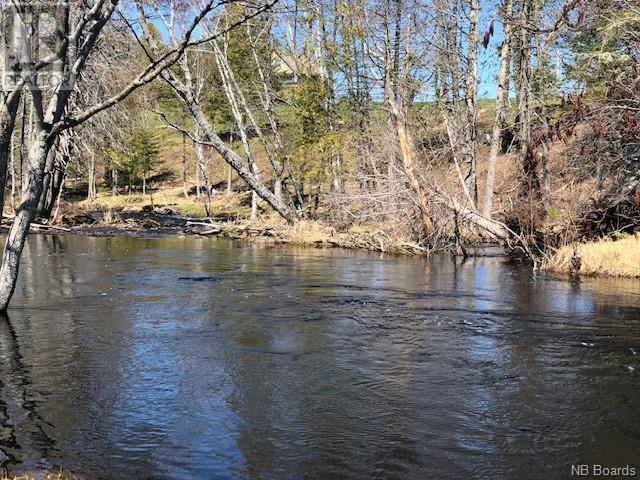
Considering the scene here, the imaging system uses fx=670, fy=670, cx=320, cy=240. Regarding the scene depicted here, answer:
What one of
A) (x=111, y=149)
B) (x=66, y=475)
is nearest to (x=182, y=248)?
(x=111, y=149)

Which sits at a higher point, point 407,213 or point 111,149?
point 111,149

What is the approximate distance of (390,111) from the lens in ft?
81.4

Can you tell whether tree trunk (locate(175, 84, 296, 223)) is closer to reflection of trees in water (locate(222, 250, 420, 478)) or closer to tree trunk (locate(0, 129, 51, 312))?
tree trunk (locate(0, 129, 51, 312))

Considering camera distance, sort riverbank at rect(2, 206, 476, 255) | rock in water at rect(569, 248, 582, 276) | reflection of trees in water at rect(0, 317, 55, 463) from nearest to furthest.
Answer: reflection of trees in water at rect(0, 317, 55, 463), rock in water at rect(569, 248, 582, 276), riverbank at rect(2, 206, 476, 255)

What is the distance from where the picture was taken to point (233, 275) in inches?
670

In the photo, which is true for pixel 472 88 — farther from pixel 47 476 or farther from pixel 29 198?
pixel 47 476

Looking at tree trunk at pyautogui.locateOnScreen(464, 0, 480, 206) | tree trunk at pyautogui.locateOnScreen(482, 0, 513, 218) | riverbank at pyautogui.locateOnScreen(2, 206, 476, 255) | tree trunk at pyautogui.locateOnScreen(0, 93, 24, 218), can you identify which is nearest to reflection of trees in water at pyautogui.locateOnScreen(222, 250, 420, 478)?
tree trunk at pyautogui.locateOnScreen(0, 93, 24, 218)

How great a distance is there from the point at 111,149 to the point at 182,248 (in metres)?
10.9

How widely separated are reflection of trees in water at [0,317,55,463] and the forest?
3147mm

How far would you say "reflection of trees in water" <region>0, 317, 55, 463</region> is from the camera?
573cm

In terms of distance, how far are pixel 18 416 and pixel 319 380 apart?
3232 mm

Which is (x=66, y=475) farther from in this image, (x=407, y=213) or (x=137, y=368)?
(x=407, y=213)

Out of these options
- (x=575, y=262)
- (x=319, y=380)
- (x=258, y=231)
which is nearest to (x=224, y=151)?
(x=258, y=231)

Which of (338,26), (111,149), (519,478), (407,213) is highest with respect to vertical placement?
(338,26)
